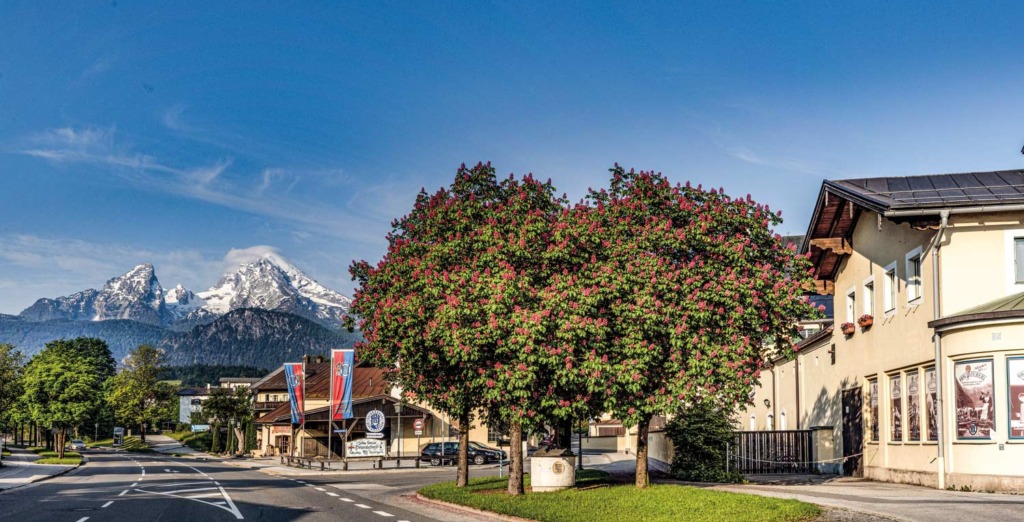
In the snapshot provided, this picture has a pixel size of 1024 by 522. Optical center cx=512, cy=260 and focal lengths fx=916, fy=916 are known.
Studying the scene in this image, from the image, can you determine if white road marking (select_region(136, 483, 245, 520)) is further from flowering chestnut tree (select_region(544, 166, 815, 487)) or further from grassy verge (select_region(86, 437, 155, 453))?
grassy verge (select_region(86, 437, 155, 453))

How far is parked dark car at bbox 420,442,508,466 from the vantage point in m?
54.4

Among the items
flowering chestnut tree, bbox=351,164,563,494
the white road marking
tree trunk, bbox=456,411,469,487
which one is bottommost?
the white road marking

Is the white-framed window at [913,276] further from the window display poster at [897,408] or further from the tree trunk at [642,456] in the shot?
the tree trunk at [642,456]

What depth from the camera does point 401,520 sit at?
1822 cm

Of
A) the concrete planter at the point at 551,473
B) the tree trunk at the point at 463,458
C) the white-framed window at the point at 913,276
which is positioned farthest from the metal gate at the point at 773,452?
the white-framed window at the point at 913,276

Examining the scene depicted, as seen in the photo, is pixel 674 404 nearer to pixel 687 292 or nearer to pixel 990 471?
pixel 687 292

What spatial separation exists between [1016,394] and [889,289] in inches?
238

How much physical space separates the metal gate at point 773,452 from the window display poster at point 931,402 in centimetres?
944

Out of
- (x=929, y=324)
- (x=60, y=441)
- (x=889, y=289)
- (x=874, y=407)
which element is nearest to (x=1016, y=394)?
(x=929, y=324)

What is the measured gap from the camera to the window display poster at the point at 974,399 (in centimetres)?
1909

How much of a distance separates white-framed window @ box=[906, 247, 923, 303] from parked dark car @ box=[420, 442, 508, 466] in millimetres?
35043

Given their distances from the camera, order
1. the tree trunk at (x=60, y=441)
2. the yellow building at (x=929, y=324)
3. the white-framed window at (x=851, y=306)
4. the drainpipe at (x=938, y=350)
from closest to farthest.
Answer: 1. the yellow building at (x=929, y=324)
2. the drainpipe at (x=938, y=350)
3. the white-framed window at (x=851, y=306)
4. the tree trunk at (x=60, y=441)

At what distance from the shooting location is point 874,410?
25.6m

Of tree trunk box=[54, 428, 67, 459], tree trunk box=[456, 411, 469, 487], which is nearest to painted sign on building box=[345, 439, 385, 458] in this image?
tree trunk box=[54, 428, 67, 459]
